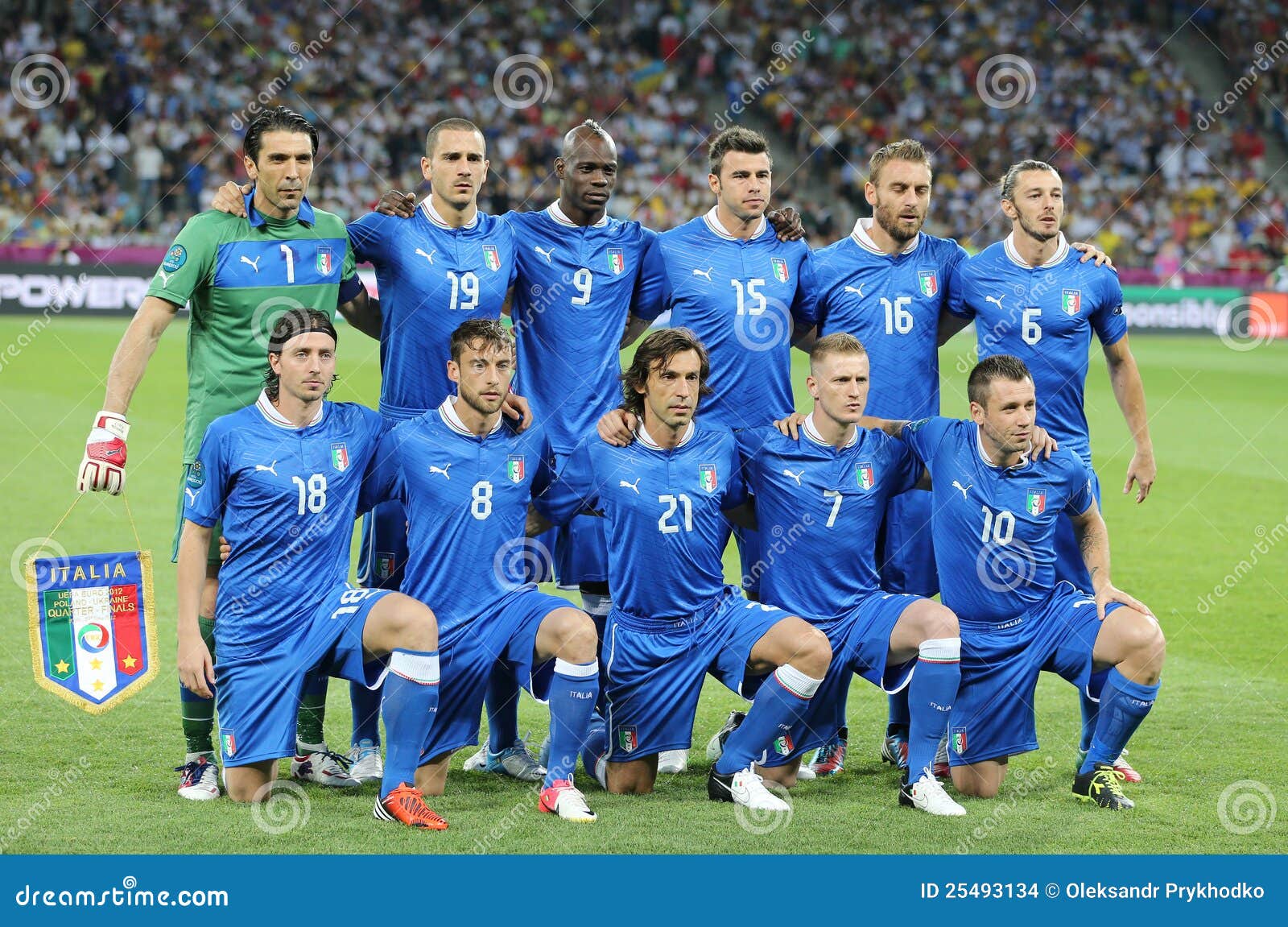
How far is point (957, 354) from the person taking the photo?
2198 centimetres

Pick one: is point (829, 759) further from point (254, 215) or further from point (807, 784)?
point (254, 215)

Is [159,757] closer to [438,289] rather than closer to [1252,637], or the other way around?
[438,289]

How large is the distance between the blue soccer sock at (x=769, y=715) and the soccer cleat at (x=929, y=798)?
1.62ft

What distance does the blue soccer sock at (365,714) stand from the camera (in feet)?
19.5

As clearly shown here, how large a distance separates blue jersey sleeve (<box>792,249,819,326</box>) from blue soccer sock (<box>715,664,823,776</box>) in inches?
67.6

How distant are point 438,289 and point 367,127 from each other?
76.0ft

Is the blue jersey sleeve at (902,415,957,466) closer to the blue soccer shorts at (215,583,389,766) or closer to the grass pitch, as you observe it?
the grass pitch

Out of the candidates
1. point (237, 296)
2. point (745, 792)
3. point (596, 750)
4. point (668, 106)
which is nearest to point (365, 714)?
point (596, 750)

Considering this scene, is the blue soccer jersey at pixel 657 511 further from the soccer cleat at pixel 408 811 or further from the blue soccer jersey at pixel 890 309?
the soccer cleat at pixel 408 811

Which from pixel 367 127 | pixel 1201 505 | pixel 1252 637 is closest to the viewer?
pixel 1252 637

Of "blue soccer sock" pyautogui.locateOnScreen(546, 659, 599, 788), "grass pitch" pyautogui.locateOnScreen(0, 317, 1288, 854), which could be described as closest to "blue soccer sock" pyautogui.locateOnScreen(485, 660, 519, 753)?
"grass pitch" pyautogui.locateOnScreen(0, 317, 1288, 854)

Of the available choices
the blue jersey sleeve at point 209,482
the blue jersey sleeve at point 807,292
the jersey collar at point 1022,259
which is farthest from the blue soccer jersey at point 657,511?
the jersey collar at point 1022,259
